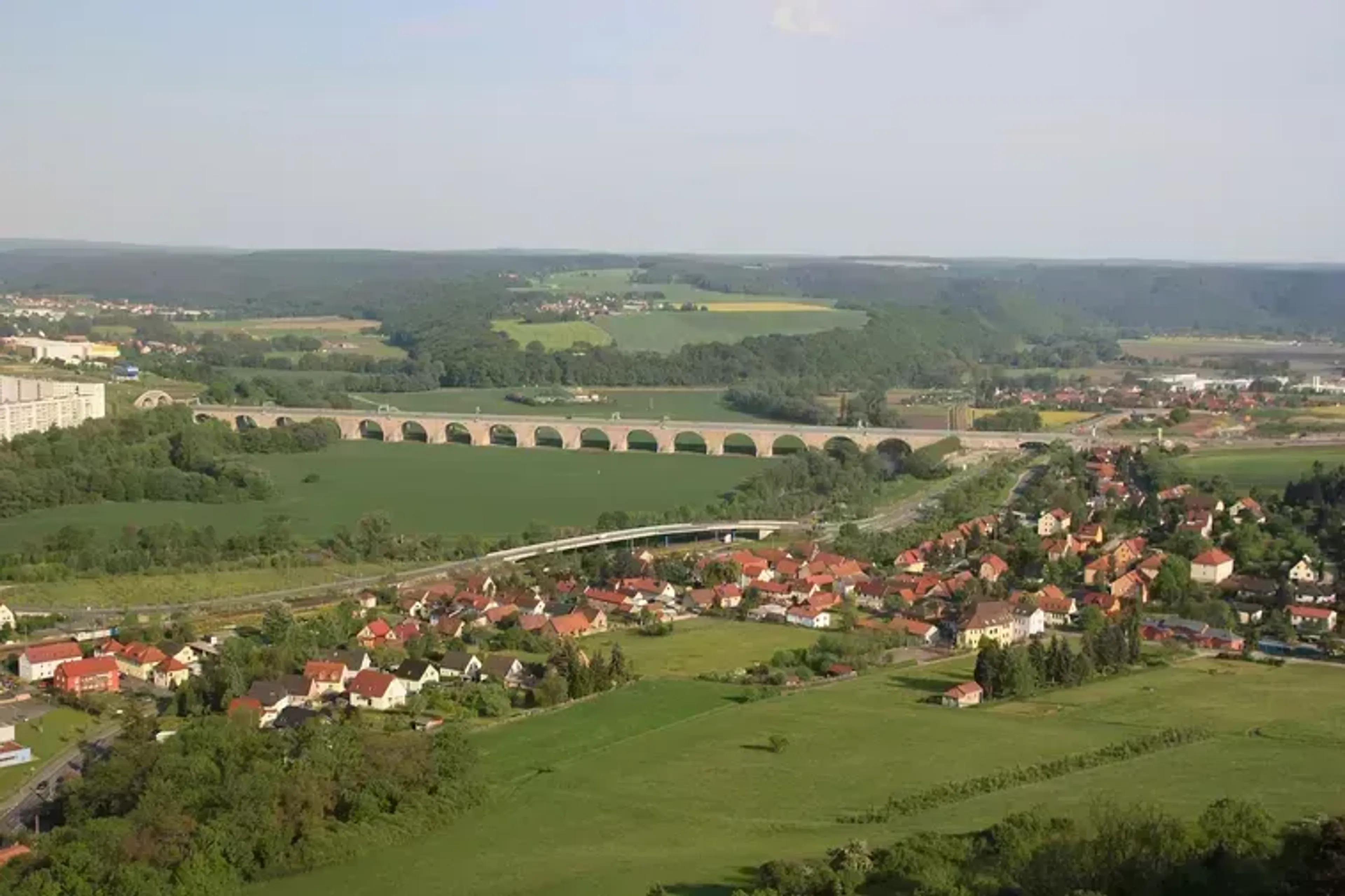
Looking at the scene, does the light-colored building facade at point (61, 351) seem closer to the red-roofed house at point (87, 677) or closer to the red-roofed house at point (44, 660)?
the red-roofed house at point (44, 660)

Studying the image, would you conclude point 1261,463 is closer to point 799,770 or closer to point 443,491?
point 443,491

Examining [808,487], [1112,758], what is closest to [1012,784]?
[1112,758]

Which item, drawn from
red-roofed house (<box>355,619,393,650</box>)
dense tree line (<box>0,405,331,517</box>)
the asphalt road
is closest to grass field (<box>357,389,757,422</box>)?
dense tree line (<box>0,405,331,517</box>)

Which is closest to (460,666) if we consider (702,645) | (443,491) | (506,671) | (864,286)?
(506,671)

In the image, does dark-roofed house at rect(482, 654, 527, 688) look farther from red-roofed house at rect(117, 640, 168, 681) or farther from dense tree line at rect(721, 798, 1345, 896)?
dense tree line at rect(721, 798, 1345, 896)

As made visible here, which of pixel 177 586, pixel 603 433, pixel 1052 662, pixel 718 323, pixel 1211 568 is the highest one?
pixel 718 323

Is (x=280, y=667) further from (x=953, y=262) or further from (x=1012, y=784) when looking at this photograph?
(x=953, y=262)
